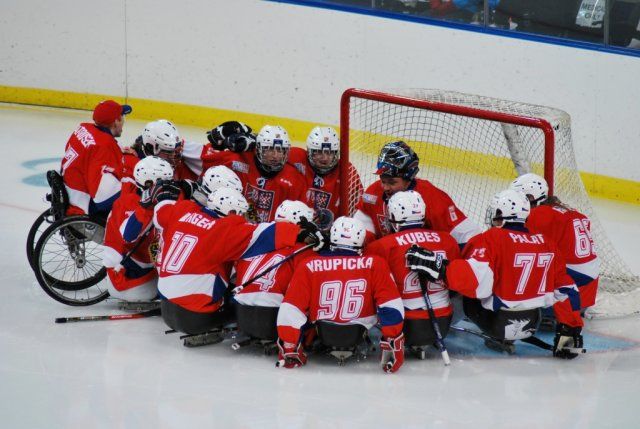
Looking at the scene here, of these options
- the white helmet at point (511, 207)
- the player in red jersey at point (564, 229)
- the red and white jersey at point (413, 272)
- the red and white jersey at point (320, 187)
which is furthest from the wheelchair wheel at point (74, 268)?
the player in red jersey at point (564, 229)

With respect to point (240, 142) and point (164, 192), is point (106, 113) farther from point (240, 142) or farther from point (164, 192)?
point (164, 192)

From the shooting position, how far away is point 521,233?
512 cm

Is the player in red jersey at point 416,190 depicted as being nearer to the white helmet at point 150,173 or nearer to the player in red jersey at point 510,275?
the player in red jersey at point 510,275

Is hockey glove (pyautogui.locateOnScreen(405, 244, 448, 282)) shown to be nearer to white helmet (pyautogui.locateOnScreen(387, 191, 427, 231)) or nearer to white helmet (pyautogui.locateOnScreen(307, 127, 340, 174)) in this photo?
white helmet (pyautogui.locateOnScreen(387, 191, 427, 231))

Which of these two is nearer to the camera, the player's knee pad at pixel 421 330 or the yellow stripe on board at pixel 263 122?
the player's knee pad at pixel 421 330

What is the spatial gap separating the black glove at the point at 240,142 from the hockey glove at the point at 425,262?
161cm

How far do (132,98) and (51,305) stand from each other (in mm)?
4903

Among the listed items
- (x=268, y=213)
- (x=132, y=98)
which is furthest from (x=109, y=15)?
(x=268, y=213)

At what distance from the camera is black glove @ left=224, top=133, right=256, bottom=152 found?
6.21 m

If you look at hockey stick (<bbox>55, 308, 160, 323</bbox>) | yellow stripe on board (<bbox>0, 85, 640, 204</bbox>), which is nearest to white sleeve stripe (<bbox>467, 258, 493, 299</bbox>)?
yellow stripe on board (<bbox>0, 85, 640, 204</bbox>)

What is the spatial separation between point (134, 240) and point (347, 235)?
1.32m

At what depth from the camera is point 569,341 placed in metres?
5.23

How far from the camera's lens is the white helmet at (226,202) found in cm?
518

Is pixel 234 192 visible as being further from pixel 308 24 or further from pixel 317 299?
pixel 308 24
